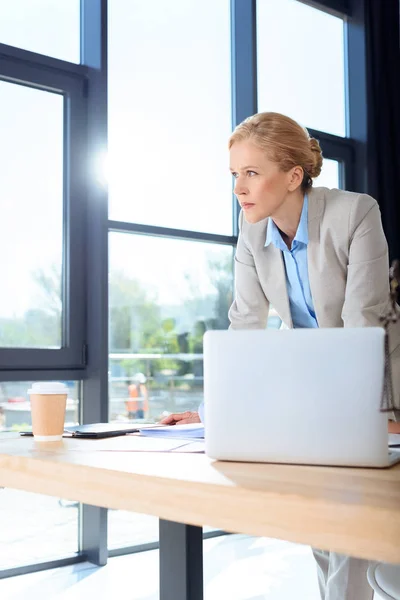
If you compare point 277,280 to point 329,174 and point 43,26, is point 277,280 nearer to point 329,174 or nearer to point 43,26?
point 43,26

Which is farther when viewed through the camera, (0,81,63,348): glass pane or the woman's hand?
(0,81,63,348): glass pane

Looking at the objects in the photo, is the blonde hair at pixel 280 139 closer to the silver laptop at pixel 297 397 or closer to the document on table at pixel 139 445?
the document on table at pixel 139 445

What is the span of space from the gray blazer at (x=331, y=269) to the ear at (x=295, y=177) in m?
0.05

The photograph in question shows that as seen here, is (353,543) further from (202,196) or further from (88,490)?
(202,196)

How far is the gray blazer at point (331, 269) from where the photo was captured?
1.72 metres

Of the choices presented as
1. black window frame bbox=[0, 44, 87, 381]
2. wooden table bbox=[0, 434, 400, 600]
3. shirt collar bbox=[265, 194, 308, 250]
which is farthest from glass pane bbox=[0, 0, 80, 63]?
wooden table bbox=[0, 434, 400, 600]

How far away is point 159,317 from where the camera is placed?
144 inches

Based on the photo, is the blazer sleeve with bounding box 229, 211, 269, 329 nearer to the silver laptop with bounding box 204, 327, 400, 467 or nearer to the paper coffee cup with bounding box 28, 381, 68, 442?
the paper coffee cup with bounding box 28, 381, 68, 442

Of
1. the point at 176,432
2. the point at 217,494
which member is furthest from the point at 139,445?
the point at 217,494

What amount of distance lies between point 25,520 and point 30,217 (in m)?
1.29

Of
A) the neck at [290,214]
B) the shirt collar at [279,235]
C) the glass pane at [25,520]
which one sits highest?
the neck at [290,214]

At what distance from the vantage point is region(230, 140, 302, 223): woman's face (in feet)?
5.86

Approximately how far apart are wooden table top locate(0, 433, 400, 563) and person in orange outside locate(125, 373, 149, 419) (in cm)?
231

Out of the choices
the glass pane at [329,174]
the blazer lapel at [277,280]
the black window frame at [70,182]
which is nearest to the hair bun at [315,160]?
the blazer lapel at [277,280]
